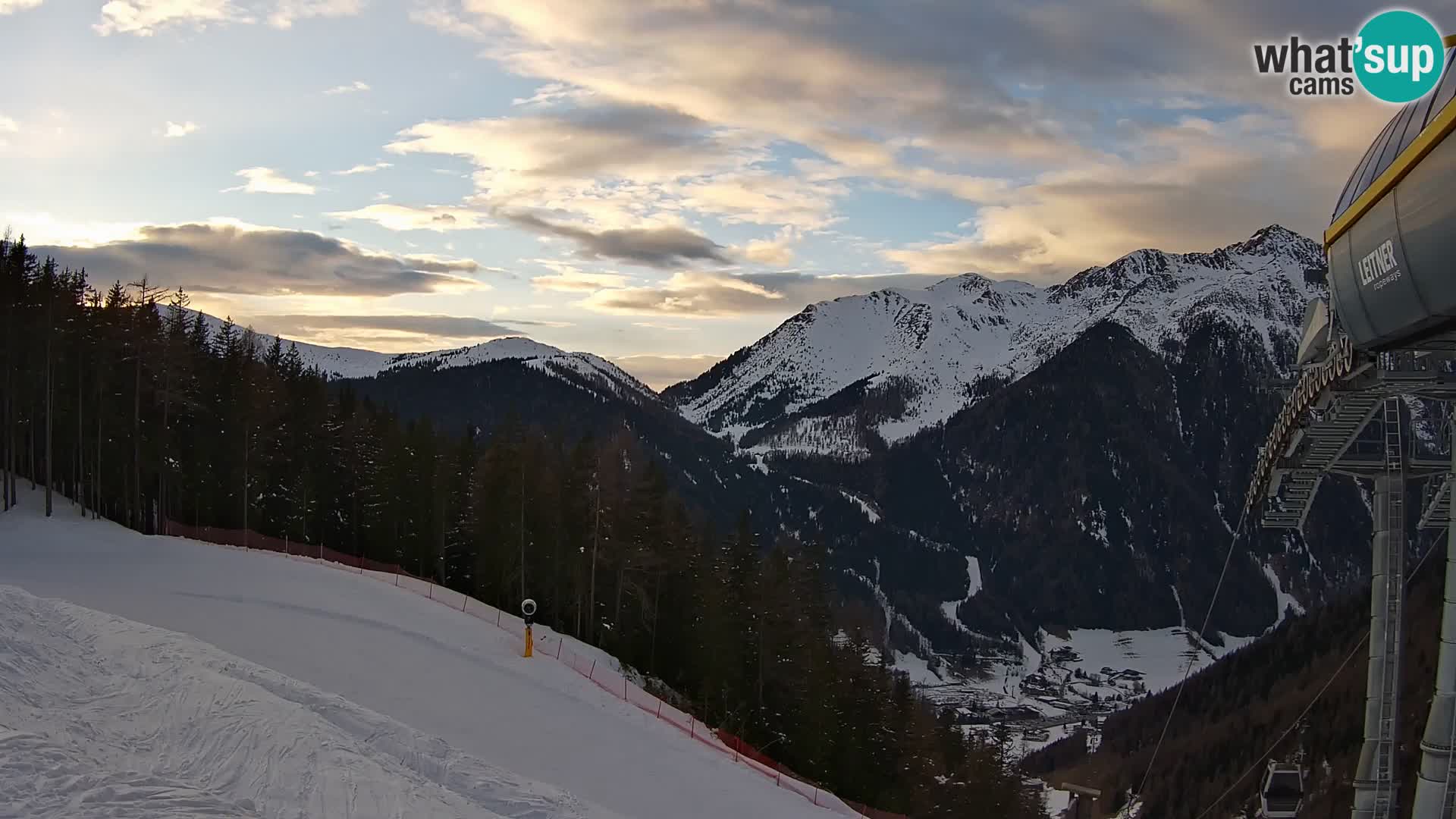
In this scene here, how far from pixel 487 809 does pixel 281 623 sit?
527 inches

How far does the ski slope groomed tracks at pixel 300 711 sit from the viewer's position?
13.8 metres

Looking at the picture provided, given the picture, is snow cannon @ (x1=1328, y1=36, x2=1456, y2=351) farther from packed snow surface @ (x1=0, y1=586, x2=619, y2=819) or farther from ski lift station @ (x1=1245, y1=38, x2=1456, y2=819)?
packed snow surface @ (x1=0, y1=586, x2=619, y2=819)

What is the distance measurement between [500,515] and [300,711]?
3243 centimetres

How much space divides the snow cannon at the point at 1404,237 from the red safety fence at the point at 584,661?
61.1 feet

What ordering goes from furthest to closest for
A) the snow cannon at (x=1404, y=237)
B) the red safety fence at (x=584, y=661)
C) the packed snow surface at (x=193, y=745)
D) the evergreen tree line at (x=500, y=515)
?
the evergreen tree line at (x=500, y=515) → the red safety fence at (x=584, y=661) → the packed snow surface at (x=193, y=745) → the snow cannon at (x=1404, y=237)

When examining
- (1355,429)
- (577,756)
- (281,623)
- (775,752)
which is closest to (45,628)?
(281,623)

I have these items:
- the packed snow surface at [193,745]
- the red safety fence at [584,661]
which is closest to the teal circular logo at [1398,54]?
the packed snow surface at [193,745]

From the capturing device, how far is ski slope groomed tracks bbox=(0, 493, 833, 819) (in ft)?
45.4

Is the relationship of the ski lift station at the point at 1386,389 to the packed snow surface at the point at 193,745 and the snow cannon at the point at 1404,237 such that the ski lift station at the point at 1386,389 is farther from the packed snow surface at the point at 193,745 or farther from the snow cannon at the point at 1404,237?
the packed snow surface at the point at 193,745

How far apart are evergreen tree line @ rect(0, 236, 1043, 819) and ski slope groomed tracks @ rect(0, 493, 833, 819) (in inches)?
503

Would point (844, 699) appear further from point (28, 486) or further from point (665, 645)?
point (28, 486)

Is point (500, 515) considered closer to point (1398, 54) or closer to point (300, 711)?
point (300, 711)

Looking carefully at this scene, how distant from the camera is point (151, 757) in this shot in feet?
47.2

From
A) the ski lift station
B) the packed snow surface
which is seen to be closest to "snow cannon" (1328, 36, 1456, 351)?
the ski lift station
